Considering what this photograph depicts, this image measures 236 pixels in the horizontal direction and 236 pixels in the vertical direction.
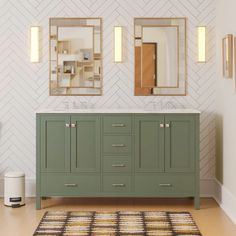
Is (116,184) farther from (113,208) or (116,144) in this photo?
(116,144)

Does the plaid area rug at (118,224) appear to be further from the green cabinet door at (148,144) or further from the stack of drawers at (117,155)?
the green cabinet door at (148,144)

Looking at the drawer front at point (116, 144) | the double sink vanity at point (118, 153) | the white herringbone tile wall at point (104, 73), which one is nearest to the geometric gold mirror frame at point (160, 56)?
the white herringbone tile wall at point (104, 73)

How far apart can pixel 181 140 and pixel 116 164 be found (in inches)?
28.7

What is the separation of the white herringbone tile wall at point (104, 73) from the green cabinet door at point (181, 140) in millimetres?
611

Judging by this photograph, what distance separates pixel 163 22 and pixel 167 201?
6.61 feet

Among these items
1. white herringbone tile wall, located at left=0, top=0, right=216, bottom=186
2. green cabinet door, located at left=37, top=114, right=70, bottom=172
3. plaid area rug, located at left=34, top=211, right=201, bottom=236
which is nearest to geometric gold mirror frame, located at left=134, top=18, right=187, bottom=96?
white herringbone tile wall, located at left=0, top=0, right=216, bottom=186

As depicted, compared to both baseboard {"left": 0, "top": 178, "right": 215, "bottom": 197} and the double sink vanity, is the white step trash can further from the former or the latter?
baseboard {"left": 0, "top": 178, "right": 215, "bottom": 197}

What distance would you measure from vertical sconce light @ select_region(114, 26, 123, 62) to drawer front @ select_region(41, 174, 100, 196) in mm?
1420

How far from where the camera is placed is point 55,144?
643cm

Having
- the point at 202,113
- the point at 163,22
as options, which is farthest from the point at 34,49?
the point at 202,113

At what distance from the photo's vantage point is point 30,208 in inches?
254

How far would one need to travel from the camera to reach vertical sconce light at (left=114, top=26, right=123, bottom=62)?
6.90 metres

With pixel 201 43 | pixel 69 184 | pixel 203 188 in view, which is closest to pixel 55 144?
pixel 69 184

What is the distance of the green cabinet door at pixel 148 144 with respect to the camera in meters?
6.41
